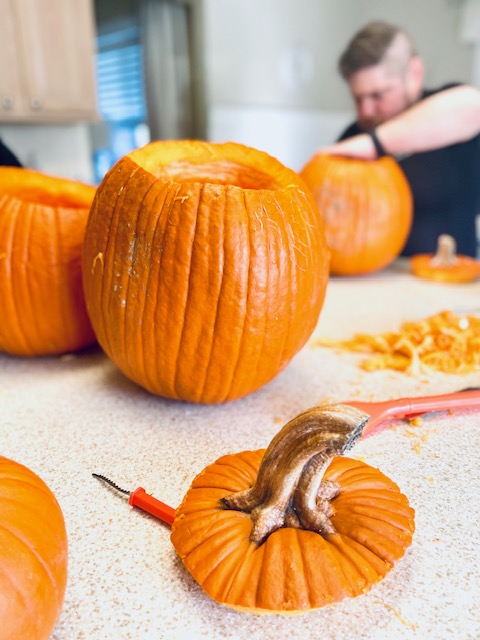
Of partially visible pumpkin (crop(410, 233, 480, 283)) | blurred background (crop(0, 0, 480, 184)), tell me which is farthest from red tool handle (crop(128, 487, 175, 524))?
blurred background (crop(0, 0, 480, 184))

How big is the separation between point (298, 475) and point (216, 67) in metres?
2.12

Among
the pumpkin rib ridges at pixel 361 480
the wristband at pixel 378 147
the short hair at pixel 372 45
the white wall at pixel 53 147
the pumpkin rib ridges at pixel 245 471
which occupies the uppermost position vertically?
the short hair at pixel 372 45

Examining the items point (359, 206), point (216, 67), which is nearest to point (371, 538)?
point (359, 206)

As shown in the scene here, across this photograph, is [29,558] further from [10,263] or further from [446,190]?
[446,190]

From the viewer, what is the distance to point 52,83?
222cm

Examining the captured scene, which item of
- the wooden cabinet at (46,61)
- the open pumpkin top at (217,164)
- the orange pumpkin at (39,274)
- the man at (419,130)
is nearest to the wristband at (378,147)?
the man at (419,130)

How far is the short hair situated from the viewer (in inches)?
58.2

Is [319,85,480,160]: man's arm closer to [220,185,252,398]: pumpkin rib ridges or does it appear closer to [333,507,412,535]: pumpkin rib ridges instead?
[220,185,252,398]: pumpkin rib ridges

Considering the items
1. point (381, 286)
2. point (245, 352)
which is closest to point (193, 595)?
point (245, 352)

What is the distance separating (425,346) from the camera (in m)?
0.86

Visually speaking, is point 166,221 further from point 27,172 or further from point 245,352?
point 27,172

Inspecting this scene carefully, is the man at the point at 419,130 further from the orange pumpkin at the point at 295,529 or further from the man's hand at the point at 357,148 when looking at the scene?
the orange pumpkin at the point at 295,529

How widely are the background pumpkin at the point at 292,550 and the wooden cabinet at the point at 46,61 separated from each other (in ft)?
7.20

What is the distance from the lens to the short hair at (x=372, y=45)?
148cm
